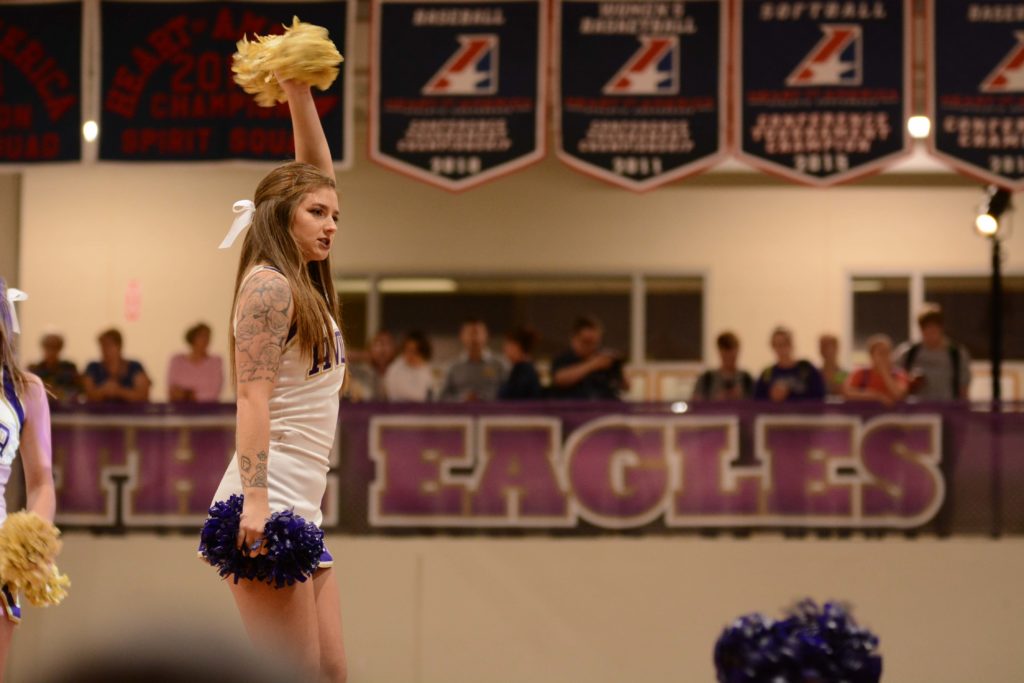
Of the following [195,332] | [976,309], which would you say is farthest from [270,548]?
[976,309]

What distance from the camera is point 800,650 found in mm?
2438

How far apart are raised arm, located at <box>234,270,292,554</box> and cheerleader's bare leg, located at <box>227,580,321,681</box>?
0.12 metres

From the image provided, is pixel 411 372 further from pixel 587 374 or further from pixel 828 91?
pixel 828 91

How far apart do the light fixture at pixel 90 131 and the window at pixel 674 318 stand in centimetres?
644

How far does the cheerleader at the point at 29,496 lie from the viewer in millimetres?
3158

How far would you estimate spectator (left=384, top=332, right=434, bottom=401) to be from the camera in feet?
28.2

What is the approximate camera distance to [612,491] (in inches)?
254

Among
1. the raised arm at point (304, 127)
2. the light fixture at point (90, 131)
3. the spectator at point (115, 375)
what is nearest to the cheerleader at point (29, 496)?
the raised arm at point (304, 127)

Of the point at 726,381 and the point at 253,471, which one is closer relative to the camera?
the point at 253,471

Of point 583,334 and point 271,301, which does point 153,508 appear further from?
point 271,301

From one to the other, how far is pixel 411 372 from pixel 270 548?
5607 millimetres

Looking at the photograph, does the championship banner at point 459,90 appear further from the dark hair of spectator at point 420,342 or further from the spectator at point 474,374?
the dark hair of spectator at point 420,342

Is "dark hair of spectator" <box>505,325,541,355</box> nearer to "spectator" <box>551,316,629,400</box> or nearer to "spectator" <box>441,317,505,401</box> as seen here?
"spectator" <box>441,317,505,401</box>

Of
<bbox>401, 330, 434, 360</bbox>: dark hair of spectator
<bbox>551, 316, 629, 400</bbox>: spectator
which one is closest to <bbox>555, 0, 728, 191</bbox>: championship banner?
<bbox>551, 316, 629, 400</bbox>: spectator
